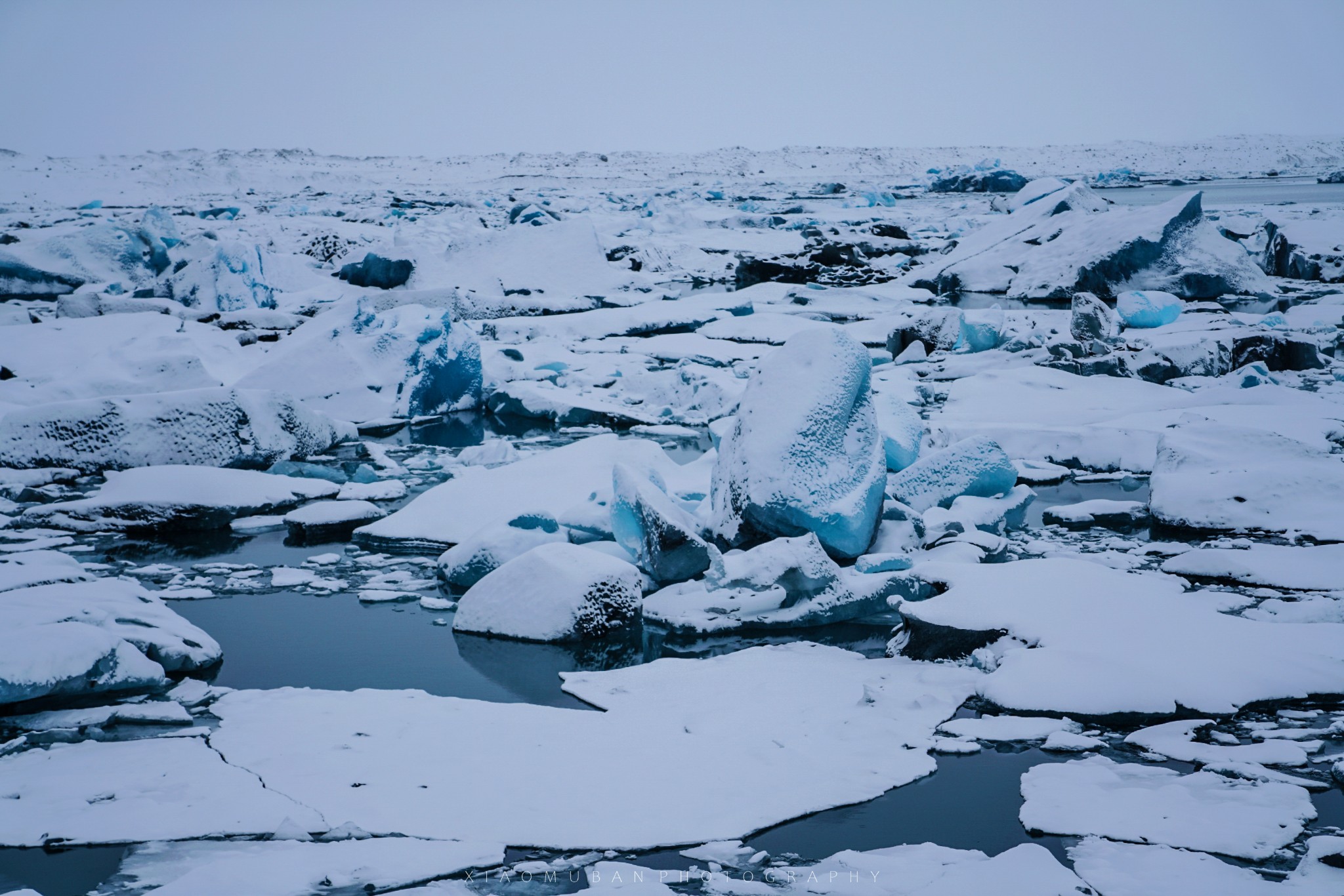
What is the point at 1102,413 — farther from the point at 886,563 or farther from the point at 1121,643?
the point at 1121,643

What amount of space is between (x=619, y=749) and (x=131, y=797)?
1.13 meters

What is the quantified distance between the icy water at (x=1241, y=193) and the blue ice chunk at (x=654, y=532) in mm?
17697

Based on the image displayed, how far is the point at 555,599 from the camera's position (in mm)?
3492

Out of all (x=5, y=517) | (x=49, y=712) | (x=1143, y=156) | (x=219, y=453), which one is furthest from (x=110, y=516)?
(x=1143, y=156)

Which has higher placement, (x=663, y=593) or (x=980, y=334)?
(x=980, y=334)

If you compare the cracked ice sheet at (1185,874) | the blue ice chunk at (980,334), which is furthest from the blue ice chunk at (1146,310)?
the cracked ice sheet at (1185,874)

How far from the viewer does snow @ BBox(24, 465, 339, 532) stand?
482cm

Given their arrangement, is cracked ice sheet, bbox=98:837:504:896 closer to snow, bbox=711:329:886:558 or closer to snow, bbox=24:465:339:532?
snow, bbox=711:329:886:558

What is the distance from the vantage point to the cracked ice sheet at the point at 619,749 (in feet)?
7.52

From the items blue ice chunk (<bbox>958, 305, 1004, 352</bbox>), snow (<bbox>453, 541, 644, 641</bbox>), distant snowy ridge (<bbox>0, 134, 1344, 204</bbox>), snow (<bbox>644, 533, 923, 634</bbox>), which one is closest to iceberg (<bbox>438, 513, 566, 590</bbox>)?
snow (<bbox>453, 541, 644, 641</bbox>)

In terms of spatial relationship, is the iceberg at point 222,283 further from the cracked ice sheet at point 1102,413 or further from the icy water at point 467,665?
the cracked ice sheet at point 1102,413

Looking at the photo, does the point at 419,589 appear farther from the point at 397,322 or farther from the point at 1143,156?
the point at 1143,156

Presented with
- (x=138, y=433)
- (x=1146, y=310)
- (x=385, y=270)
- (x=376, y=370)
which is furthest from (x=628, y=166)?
(x=138, y=433)

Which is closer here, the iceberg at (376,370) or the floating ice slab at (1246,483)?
the floating ice slab at (1246,483)
